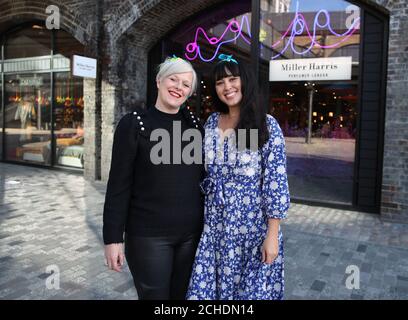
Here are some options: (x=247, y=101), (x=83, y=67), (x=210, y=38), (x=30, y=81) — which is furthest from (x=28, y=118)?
(x=247, y=101)

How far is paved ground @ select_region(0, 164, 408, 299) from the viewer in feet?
11.1

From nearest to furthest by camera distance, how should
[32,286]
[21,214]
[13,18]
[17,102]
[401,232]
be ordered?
[32,286], [401,232], [21,214], [13,18], [17,102]

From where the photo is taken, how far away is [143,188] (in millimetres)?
1990

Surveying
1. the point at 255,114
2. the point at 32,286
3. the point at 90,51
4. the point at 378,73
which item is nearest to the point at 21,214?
the point at 32,286

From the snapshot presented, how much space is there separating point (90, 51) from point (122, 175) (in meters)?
6.89

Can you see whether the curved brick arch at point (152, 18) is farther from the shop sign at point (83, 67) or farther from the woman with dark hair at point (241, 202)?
the woman with dark hair at point (241, 202)

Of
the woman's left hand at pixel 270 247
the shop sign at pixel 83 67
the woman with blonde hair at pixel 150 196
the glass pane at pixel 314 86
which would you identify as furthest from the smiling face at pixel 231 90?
the shop sign at pixel 83 67

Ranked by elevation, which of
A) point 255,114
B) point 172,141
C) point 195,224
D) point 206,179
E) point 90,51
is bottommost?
point 195,224

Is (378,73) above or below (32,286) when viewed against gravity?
above

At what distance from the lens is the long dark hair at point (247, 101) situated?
2053mm

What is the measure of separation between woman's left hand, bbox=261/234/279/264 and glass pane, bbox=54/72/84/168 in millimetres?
8216

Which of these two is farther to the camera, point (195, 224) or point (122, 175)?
point (195, 224)

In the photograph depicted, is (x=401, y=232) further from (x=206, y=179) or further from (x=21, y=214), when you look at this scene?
(x=21, y=214)

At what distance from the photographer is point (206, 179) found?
6.98 ft
